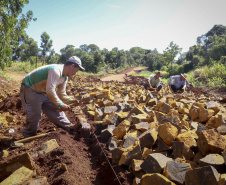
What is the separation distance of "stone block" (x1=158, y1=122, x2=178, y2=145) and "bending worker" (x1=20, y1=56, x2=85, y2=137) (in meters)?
1.58

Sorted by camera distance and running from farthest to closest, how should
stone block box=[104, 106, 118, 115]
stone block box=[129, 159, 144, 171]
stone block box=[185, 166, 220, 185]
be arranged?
stone block box=[104, 106, 118, 115], stone block box=[129, 159, 144, 171], stone block box=[185, 166, 220, 185]

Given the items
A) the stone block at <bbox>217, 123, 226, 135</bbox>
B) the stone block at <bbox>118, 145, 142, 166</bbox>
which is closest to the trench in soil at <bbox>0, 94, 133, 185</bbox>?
the stone block at <bbox>118, 145, 142, 166</bbox>

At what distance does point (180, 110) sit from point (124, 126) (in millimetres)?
1527

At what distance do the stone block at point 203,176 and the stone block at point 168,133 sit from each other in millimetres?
682

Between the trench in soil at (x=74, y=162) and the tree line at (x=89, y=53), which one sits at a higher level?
the tree line at (x=89, y=53)

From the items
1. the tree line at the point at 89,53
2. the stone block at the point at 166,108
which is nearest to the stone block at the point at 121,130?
the stone block at the point at 166,108

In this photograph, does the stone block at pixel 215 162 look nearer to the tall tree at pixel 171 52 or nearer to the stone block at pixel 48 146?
the stone block at pixel 48 146

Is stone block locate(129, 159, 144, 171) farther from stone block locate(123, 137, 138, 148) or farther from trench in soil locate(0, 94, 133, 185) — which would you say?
stone block locate(123, 137, 138, 148)

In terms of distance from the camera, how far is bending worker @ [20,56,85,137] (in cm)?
259

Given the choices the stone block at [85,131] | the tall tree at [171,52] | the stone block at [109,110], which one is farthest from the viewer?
the tall tree at [171,52]

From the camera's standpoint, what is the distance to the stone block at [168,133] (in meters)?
2.05

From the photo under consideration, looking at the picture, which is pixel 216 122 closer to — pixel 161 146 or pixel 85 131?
pixel 161 146

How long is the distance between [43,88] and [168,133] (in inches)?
86.6

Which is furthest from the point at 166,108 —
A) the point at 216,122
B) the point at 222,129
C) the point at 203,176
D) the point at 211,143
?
the point at 203,176
